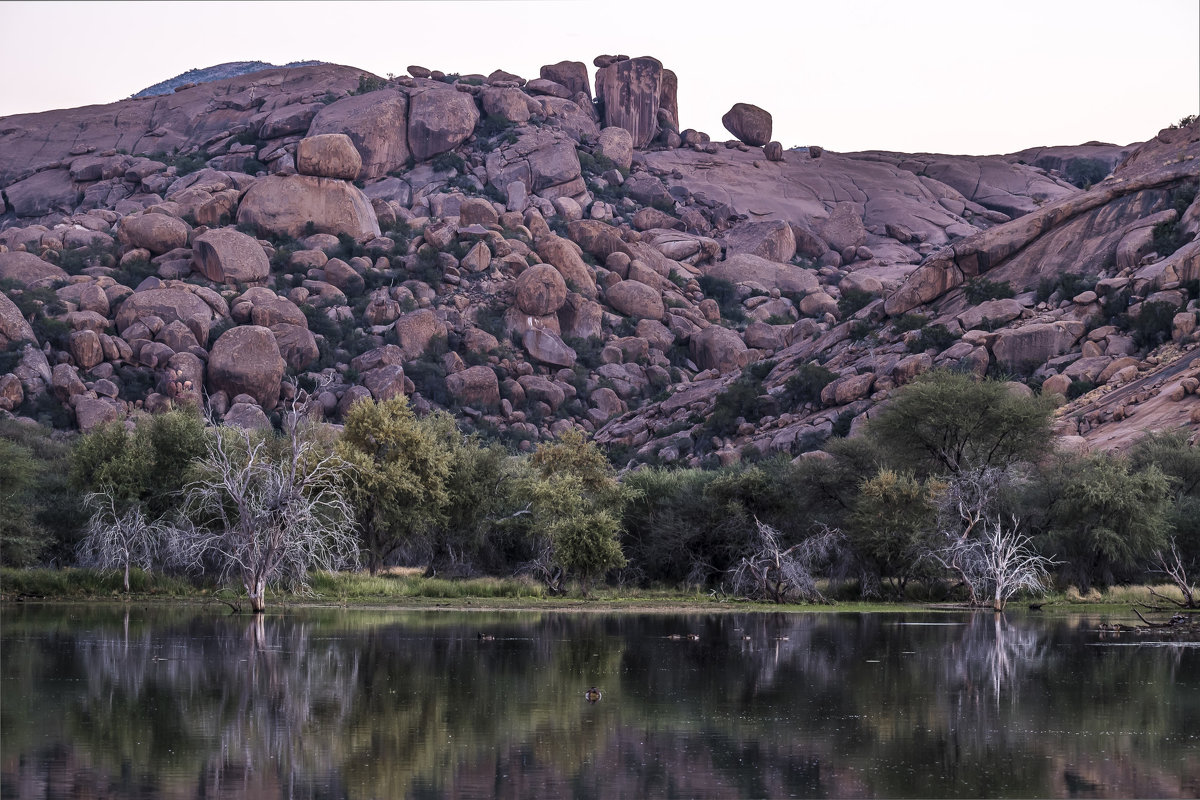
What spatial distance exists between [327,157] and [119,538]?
78.1m

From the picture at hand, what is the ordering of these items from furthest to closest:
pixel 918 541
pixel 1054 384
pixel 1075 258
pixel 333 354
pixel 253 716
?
pixel 333 354
pixel 1075 258
pixel 1054 384
pixel 918 541
pixel 253 716

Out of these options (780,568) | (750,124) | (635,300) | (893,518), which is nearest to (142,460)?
(780,568)

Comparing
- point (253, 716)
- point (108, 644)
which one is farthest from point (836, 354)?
point (253, 716)

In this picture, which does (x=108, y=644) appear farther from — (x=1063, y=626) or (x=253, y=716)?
(x=1063, y=626)

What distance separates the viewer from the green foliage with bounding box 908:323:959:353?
254 ft

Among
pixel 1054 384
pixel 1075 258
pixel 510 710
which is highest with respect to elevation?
pixel 1075 258

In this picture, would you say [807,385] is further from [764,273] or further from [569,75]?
[569,75]

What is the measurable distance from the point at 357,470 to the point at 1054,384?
39831mm

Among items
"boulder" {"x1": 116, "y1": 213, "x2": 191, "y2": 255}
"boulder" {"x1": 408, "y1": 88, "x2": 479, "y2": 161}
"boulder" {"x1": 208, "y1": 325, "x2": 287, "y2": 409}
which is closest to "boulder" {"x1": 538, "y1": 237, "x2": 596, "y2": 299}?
"boulder" {"x1": 408, "y1": 88, "x2": 479, "y2": 161}

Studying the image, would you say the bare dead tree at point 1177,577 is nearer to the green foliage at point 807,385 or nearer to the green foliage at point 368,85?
the green foliage at point 807,385

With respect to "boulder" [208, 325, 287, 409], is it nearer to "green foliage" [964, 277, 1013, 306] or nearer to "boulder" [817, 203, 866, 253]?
"green foliage" [964, 277, 1013, 306]

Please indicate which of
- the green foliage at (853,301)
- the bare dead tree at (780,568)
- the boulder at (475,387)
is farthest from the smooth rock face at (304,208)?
the bare dead tree at (780,568)

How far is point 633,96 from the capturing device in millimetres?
163500

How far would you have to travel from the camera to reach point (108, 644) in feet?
93.5
